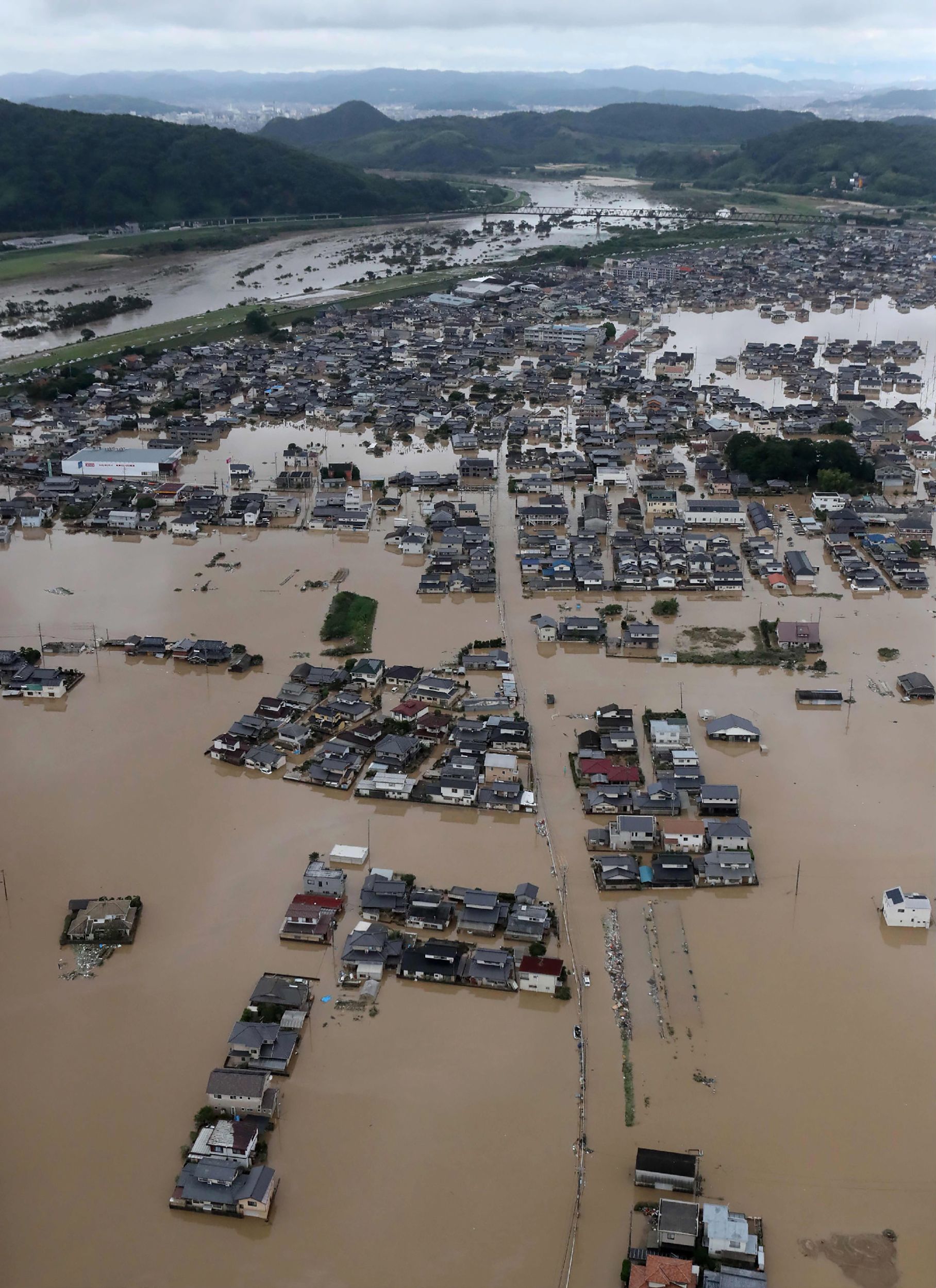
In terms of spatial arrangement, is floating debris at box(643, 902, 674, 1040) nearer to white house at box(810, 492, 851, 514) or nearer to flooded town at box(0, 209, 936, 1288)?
flooded town at box(0, 209, 936, 1288)

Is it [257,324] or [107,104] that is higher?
[107,104]

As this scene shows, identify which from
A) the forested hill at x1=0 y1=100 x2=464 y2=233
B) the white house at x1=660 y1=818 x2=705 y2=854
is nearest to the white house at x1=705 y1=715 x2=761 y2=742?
the white house at x1=660 y1=818 x2=705 y2=854

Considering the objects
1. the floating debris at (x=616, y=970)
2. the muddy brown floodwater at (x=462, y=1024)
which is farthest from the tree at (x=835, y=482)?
the floating debris at (x=616, y=970)

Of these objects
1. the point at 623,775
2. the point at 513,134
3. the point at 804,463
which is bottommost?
the point at 623,775

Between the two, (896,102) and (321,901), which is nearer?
(321,901)

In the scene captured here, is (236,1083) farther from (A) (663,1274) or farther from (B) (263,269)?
(B) (263,269)

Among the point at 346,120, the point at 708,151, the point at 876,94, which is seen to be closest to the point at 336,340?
the point at 708,151

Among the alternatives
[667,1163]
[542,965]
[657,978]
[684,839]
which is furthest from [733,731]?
[667,1163]

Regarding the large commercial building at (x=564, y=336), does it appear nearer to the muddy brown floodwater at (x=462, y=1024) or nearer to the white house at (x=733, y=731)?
the muddy brown floodwater at (x=462, y=1024)
